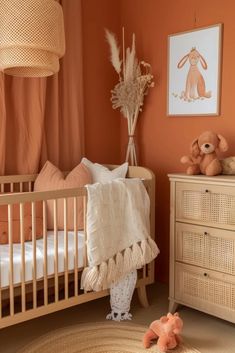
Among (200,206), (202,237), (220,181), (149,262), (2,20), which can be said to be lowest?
(149,262)

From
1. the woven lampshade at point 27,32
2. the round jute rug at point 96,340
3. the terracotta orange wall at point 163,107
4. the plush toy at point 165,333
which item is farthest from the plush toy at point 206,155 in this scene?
the woven lampshade at point 27,32

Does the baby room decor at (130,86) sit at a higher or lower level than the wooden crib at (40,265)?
higher

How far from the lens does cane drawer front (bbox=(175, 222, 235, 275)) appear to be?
2389mm

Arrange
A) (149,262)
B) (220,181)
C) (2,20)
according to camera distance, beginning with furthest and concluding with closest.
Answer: (149,262), (220,181), (2,20)

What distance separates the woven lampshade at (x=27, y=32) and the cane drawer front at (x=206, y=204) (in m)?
1.13

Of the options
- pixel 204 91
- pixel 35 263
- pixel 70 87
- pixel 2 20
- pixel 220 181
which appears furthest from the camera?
pixel 70 87

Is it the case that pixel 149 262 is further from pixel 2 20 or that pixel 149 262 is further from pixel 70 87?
pixel 2 20

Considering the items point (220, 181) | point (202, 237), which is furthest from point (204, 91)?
point (202, 237)

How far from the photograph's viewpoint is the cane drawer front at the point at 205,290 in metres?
2.40

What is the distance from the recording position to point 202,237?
2.51 meters

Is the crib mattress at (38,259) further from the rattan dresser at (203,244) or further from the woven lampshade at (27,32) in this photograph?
the woven lampshade at (27,32)

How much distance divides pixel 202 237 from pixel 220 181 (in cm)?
36

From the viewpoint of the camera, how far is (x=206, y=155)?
2.60m

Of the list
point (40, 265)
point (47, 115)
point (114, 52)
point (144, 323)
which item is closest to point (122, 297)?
point (144, 323)
